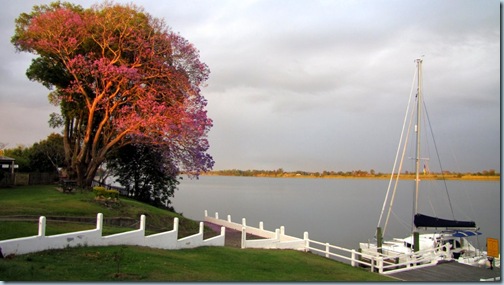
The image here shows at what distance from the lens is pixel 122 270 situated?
31.5 ft

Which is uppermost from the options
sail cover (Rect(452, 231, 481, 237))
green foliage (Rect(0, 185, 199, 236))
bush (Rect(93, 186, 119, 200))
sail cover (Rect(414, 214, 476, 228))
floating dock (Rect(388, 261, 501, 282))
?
bush (Rect(93, 186, 119, 200))

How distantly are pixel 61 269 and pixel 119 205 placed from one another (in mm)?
9832

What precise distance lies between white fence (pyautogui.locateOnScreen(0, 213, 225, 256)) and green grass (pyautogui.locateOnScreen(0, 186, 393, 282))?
211mm

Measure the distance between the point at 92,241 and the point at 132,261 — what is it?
1679 mm

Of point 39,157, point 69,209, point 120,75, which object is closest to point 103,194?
point 69,209

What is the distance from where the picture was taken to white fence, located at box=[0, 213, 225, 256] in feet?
32.4

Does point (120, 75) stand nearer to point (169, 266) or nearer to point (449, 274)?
point (169, 266)

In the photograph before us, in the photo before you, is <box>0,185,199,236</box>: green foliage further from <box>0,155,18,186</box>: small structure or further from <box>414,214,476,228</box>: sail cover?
<box>414,214,476,228</box>: sail cover

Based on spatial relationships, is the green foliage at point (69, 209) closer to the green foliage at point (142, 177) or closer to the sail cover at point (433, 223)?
the green foliage at point (142, 177)

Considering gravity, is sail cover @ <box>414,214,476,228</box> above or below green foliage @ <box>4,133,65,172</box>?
below

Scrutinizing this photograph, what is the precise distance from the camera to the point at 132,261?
10.6 m

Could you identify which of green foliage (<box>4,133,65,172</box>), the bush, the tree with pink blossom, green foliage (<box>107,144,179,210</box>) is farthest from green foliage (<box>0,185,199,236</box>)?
green foliage (<box>4,133,65,172</box>)

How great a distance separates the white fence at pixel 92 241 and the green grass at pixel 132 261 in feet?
0.69

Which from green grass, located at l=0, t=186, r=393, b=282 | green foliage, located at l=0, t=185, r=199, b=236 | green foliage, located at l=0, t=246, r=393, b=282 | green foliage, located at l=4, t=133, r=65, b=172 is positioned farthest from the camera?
green foliage, located at l=4, t=133, r=65, b=172
